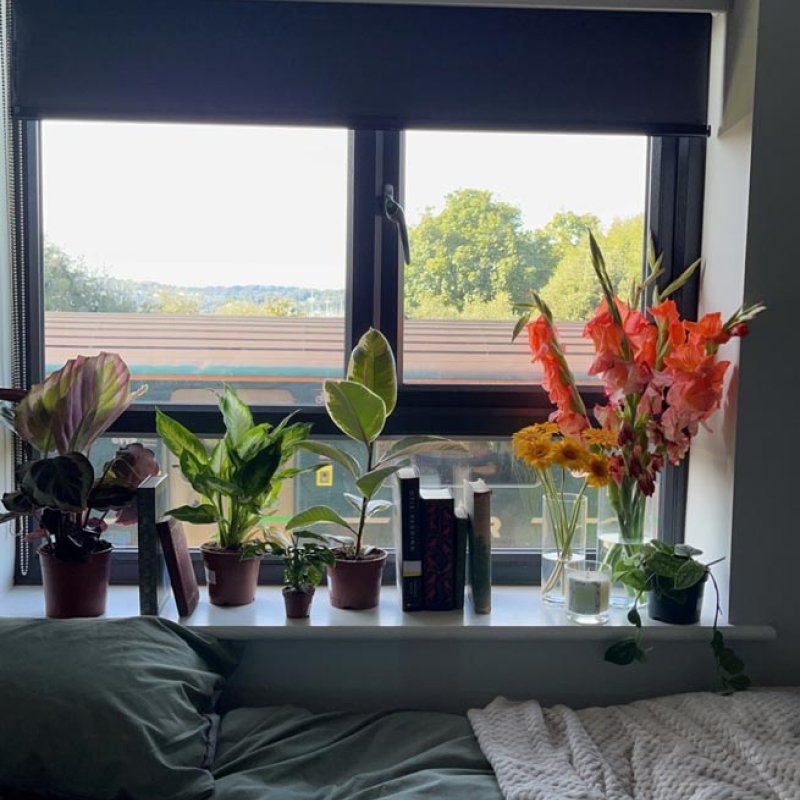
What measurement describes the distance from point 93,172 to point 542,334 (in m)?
1.03

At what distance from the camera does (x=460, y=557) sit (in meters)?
1.66

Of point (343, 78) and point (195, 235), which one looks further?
point (195, 235)

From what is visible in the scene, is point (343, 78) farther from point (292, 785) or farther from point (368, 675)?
point (292, 785)

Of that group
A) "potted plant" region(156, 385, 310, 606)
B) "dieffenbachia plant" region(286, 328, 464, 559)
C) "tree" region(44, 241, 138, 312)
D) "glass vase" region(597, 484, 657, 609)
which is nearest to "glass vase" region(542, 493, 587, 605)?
"glass vase" region(597, 484, 657, 609)

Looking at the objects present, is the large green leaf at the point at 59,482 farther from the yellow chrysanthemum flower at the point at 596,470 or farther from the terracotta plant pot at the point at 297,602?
the yellow chrysanthemum flower at the point at 596,470

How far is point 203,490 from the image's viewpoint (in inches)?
62.4

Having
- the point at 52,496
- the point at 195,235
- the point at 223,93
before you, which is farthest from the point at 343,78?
the point at 52,496

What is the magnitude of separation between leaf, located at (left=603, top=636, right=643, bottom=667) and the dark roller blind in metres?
1.02

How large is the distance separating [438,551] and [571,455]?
12.8 inches

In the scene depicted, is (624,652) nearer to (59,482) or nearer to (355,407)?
(355,407)

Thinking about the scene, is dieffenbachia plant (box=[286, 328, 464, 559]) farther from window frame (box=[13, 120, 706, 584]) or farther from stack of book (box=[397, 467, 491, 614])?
window frame (box=[13, 120, 706, 584])

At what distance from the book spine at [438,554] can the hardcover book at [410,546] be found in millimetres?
14

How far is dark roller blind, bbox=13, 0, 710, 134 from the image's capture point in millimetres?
1656

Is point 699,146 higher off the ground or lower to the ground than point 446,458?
higher
